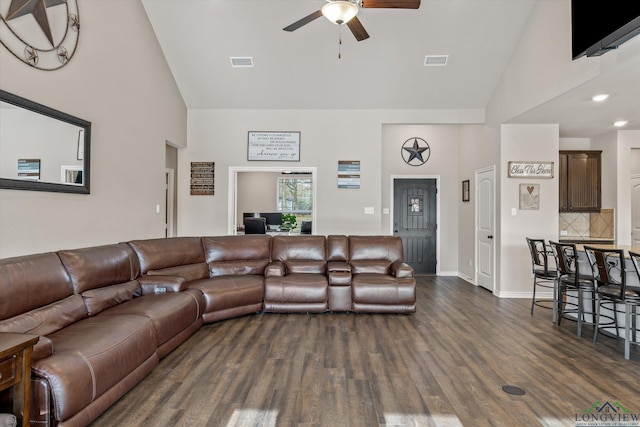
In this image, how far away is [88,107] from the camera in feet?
12.1

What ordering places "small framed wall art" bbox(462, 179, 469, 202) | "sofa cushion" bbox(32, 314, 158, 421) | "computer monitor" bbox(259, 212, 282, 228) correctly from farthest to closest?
"computer monitor" bbox(259, 212, 282, 228), "small framed wall art" bbox(462, 179, 469, 202), "sofa cushion" bbox(32, 314, 158, 421)

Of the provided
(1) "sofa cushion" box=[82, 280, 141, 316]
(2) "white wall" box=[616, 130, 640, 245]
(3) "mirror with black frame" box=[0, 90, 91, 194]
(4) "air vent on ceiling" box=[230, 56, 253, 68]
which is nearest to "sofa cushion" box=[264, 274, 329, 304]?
(1) "sofa cushion" box=[82, 280, 141, 316]

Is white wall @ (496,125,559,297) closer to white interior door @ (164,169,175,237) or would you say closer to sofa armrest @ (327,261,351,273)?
sofa armrest @ (327,261,351,273)

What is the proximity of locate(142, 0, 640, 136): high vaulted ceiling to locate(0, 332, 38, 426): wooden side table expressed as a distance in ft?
14.2

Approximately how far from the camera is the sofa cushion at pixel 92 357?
184 cm

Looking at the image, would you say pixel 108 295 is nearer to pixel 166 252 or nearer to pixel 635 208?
pixel 166 252

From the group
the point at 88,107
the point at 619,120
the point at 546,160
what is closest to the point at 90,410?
the point at 88,107

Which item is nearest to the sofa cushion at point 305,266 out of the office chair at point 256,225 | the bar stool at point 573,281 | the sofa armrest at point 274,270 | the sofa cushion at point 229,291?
the sofa armrest at point 274,270

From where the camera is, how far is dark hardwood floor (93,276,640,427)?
85.7 inches

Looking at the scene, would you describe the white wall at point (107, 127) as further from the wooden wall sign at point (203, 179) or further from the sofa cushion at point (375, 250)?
the sofa cushion at point (375, 250)

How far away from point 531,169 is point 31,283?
242 inches

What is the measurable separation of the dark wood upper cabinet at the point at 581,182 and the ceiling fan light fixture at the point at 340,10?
188 inches

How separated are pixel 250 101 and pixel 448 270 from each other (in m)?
5.18

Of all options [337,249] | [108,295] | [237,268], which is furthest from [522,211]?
[108,295]
